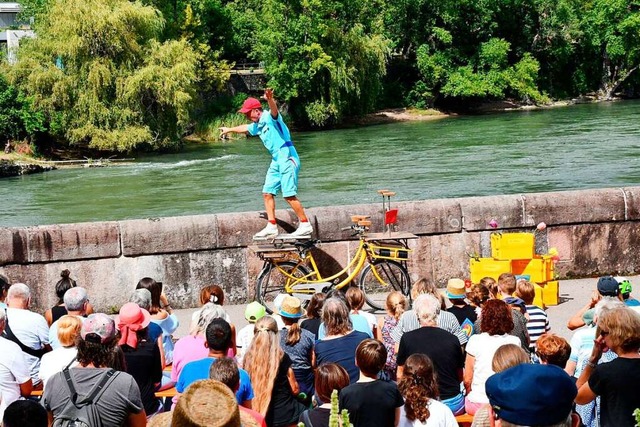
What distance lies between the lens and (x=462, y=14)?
202ft

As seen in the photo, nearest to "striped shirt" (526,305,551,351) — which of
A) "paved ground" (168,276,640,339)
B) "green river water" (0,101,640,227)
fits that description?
"paved ground" (168,276,640,339)

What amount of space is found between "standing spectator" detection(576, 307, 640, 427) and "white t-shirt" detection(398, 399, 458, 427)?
2.03 ft

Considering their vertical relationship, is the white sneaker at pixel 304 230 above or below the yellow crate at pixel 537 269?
above

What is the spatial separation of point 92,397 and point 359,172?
25468 mm

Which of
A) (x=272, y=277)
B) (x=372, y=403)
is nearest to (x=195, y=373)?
(x=372, y=403)

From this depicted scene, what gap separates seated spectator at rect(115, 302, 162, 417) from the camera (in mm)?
5207

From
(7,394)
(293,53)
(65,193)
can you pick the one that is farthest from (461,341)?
(293,53)

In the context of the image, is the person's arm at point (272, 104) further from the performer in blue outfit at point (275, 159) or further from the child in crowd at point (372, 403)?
the child in crowd at point (372, 403)

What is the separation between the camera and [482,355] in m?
5.33

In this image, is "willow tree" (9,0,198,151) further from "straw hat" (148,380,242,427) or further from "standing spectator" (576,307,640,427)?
"straw hat" (148,380,242,427)

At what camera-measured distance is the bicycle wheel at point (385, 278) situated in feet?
30.9

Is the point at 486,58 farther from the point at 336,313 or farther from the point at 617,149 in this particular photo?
the point at 336,313

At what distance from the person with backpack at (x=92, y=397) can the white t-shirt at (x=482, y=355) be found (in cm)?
204

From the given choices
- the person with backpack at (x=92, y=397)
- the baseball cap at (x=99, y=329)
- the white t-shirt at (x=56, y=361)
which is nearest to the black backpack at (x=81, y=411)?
the person with backpack at (x=92, y=397)
